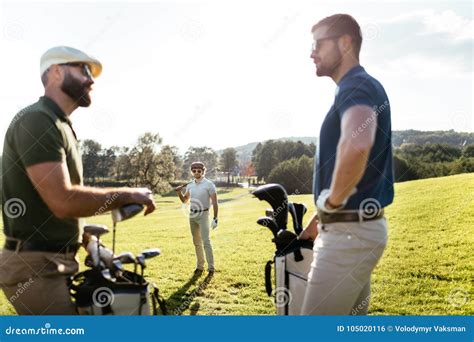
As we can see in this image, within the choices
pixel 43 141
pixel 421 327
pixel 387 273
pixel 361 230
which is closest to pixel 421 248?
pixel 387 273

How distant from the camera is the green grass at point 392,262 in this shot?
6.68m

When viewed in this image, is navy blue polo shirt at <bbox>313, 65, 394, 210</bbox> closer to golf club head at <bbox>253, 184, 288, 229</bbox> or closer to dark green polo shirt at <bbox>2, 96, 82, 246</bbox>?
golf club head at <bbox>253, 184, 288, 229</bbox>

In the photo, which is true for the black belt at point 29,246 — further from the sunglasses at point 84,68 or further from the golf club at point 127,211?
the sunglasses at point 84,68

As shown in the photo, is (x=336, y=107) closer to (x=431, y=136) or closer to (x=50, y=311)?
(x=50, y=311)

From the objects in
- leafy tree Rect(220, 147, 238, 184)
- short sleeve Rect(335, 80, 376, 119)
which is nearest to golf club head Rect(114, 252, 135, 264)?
short sleeve Rect(335, 80, 376, 119)

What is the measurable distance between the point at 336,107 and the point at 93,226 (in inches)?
56.0

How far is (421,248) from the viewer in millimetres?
10117

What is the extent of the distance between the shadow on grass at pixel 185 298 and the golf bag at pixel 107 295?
3529mm

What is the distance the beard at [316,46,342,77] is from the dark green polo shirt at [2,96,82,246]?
1.39 metres

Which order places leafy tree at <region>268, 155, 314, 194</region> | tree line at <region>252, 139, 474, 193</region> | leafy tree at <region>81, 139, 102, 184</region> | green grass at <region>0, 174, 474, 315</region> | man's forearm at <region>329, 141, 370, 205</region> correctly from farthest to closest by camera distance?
leafy tree at <region>268, 155, 314, 194</region> < tree line at <region>252, 139, 474, 193</region> < leafy tree at <region>81, 139, 102, 184</region> < green grass at <region>0, 174, 474, 315</region> < man's forearm at <region>329, 141, 370, 205</region>

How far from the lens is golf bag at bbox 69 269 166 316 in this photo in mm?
2570

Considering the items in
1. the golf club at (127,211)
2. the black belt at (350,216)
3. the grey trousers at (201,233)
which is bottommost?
the grey trousers at (201,233)

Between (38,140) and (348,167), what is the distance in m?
1.46

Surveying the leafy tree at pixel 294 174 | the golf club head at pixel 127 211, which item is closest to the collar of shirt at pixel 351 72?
the golf club head at pixel 127 211
